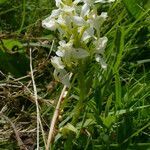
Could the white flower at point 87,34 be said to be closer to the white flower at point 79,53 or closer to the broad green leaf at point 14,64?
the white flower at point 79,53

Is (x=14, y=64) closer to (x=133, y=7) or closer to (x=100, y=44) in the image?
(x=133, y=7)

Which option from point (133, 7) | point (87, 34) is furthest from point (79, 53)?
point (133, 7)

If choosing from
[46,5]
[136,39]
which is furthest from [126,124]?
[46,5]

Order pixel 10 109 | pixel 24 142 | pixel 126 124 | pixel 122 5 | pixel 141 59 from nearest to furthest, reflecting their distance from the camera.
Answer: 1. pixel 126 124
2. pixel 24 142
3. pixel 10 109
4. pixel 141 59
5. pixel 122 5

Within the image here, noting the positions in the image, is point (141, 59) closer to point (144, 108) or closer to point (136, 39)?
point (136, 39)

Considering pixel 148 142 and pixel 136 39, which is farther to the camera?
pixel 136 39

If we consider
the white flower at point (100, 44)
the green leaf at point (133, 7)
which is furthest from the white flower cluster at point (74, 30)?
the green leaf at point (133, 7)

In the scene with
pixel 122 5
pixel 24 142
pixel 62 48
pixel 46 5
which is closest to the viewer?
pixel 62 48

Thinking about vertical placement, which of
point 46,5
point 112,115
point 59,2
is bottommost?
point 112,115

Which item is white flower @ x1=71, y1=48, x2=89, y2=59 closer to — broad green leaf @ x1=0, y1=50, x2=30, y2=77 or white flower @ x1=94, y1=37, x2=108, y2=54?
white flower @ x1=94, y1=37, x2=108, y2=54

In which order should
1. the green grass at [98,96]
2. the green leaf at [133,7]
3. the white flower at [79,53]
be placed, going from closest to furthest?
the white flower at [79,53], the green grass at [98,96], the green leaf at [133,7]

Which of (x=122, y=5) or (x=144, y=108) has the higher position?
(x=122, y=5)
